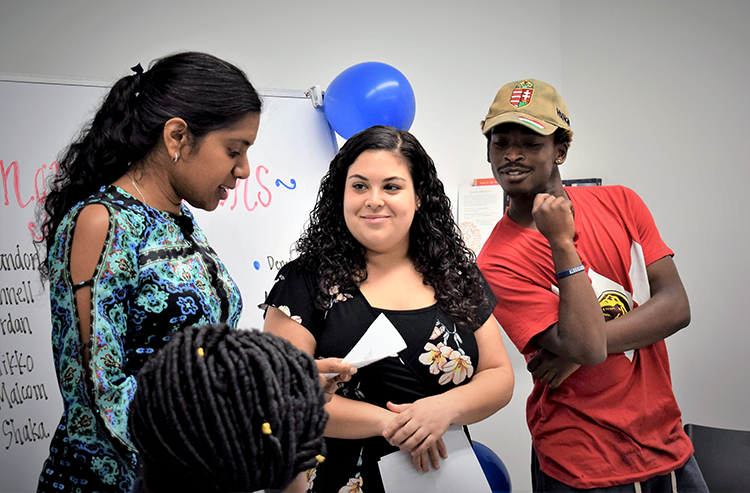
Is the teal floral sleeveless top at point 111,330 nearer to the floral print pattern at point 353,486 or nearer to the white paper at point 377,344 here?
the white paper at point 377,344

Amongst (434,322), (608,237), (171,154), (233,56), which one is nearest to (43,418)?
(171,154)

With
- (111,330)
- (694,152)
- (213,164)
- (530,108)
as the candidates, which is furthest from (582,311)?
(694,152)

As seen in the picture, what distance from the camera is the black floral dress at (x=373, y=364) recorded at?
1.25 m

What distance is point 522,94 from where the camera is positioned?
60.8 inches

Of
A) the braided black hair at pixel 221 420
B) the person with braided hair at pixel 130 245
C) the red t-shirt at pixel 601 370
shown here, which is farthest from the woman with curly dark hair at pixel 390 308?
the braided black hair at pixel 221 420

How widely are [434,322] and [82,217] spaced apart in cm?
81

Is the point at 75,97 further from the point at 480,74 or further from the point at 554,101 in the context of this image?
the point at 480,74

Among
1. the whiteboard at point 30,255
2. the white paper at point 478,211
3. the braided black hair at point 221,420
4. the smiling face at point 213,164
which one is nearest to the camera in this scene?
the braided black hair at point 221,420

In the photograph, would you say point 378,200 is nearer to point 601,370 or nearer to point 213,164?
point 213,164

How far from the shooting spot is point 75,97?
1921 millimetres

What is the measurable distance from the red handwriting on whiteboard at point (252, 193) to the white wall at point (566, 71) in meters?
0.66

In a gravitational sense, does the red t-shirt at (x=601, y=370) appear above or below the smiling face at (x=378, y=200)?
below

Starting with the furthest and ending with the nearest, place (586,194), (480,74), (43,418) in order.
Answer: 1. (480,74)
2. (43,418)
3. (586,194)

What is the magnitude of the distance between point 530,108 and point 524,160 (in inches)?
5.9
